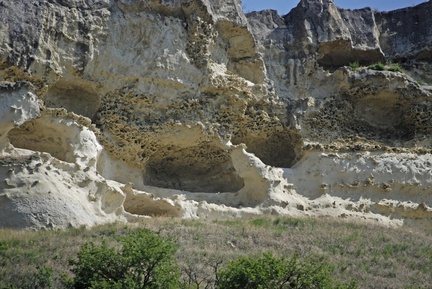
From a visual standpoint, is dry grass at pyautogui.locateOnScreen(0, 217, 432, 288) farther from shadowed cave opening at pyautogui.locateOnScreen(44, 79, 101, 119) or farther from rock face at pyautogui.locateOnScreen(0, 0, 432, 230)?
shadowed cave opening at pyautogui.locateOnScreen(44, 79, 101, 119)

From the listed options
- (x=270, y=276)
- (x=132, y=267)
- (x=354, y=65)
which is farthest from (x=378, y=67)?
(x=132, y=267)

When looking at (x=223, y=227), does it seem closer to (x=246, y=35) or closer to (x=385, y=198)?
(x=385, y=198)

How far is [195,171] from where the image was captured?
22.4 meters

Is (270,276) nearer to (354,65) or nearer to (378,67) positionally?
(354,65)

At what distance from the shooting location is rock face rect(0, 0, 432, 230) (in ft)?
61.4

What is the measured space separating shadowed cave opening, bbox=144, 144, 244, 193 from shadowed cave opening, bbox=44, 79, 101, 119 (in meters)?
2.70

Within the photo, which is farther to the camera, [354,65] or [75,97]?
[354,65]

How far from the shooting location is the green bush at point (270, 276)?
9.63 meters

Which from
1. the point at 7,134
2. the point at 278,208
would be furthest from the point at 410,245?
the point at 7,134

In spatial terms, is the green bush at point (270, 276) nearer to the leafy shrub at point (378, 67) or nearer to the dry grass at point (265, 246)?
the dry grass at point (265, 246)

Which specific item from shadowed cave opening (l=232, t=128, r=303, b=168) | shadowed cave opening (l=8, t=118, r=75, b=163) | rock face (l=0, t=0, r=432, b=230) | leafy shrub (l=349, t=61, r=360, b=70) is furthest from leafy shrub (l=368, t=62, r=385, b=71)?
shadowed cave opening (l=8, t=118, r=75, b=163)

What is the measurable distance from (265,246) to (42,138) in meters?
7.98

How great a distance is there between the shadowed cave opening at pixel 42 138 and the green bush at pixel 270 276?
10150 millimetres

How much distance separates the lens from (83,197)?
1719 centimetres
